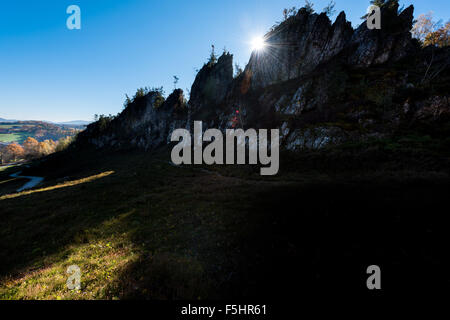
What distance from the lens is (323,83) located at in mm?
39844

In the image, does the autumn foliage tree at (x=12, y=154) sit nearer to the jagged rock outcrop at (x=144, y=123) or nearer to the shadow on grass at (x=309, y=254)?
the jagged rock outcrop at (x=144, y=123)

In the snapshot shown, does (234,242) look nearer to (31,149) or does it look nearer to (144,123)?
(144,123)

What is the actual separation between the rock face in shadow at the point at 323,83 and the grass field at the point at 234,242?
18.9 metres

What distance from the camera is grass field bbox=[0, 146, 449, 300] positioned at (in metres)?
5.71

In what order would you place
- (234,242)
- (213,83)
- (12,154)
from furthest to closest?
(12,154), (213,83), (234,242)

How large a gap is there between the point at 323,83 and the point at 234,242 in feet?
155

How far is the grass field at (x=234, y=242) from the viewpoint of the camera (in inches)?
225

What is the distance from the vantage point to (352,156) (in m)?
21.5

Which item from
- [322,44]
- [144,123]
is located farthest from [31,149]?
[322,44]

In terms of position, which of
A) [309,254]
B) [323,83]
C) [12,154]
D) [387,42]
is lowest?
[12,154]

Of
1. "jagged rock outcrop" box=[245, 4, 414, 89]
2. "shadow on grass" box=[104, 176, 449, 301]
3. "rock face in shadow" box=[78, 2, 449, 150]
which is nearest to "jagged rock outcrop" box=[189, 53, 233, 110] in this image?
"rock face in shadow" box=[78, 2, 449, 150]
